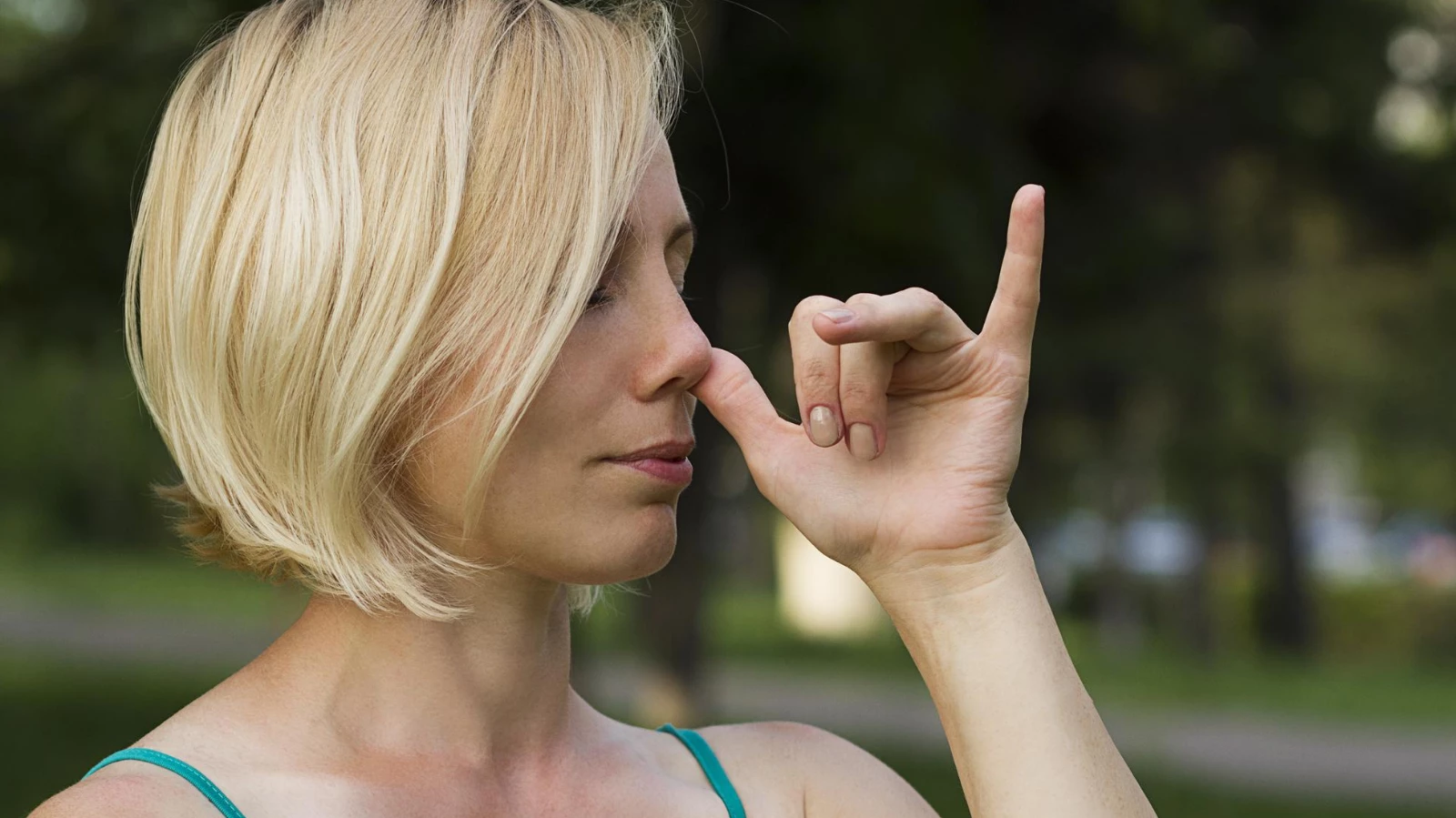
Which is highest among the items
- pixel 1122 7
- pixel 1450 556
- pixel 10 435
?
pixel 1450 556

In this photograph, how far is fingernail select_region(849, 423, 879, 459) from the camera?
6.20ft

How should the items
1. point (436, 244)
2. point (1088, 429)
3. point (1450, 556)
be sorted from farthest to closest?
point (1450, 556), point (1088, 429), point (436, 244)

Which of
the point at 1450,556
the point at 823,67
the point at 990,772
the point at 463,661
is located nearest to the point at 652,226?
the point at 463,661

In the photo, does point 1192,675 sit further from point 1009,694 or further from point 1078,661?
point 1009,694

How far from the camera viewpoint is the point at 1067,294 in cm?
1041

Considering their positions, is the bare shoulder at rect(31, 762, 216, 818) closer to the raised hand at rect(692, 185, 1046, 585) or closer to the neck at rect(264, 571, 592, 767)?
the neck at rect(264, 571, 592, 767)

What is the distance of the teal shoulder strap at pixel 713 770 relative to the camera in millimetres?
2096

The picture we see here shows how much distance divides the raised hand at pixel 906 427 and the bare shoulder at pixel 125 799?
76cm

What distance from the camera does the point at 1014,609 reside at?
1923mm

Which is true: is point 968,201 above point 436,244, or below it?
above

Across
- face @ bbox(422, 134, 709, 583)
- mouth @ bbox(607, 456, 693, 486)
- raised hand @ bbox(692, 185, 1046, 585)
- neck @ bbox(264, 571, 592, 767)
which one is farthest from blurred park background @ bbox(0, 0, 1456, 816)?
raised hand @ bbox(692, 185, 1046, 585)

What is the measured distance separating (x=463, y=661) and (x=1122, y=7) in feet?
24.8

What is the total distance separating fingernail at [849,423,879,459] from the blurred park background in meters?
0.90

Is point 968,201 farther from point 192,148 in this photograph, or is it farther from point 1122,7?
point 192,148
